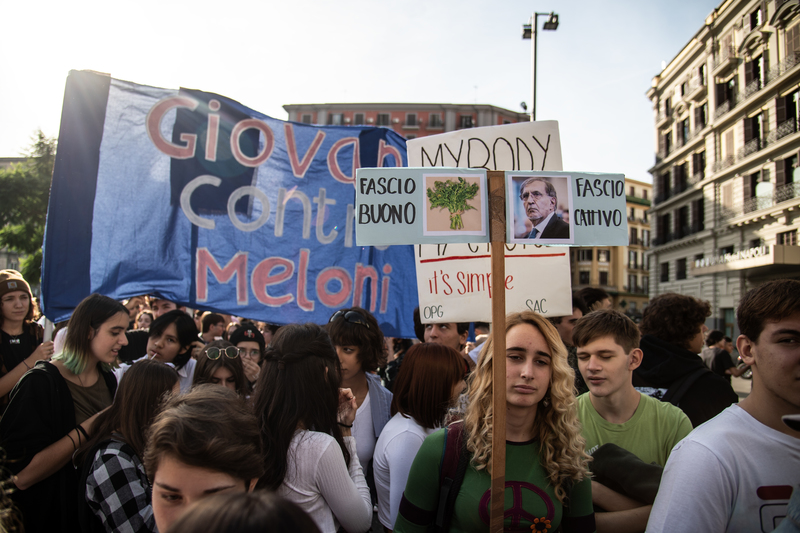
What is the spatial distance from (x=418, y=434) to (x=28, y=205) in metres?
28.6

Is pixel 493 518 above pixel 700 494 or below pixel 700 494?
below

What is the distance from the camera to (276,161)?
4.98 m

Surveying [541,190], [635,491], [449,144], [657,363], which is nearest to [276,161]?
[449,144]

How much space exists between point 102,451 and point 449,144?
292cm

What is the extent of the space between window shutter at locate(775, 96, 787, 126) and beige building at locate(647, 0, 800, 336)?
5cm

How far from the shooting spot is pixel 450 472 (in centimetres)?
199

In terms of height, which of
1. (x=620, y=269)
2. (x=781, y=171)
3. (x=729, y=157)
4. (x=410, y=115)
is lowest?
(x=620, y=269)

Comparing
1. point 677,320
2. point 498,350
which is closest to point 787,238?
point 677,320

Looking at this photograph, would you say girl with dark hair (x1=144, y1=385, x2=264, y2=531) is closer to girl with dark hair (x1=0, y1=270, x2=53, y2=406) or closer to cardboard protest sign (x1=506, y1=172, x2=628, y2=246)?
cardboard protest sign (x1=506, y1=172, x2=628, y2=246)

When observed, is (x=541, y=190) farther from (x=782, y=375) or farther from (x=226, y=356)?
(x=226, y=356)

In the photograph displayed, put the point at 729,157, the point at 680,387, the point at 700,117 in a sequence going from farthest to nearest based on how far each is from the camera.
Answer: the point at 700,117
the point at 729,157
the point at 680,387

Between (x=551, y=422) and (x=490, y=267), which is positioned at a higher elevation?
(x=490, y=267)

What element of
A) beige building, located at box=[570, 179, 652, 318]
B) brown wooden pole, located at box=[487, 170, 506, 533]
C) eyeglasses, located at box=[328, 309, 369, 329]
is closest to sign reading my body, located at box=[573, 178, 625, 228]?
brown wooden pole, located at box=[487, 170, 506, 533]

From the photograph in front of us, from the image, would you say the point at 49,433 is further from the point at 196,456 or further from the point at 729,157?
the point at 729,157
